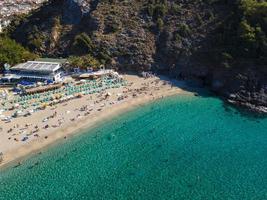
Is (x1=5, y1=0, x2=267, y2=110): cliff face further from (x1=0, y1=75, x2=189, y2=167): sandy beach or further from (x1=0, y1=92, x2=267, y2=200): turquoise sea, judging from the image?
(x1=0, y1=92, x2=267, y2=200): turquoise sea

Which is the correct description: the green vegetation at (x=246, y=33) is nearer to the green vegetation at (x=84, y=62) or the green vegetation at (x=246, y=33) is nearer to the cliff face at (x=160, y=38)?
the cliff face at (x=160, y=38)

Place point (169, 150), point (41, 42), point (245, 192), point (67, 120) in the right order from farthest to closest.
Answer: point (41, 42) → point (67, 120) → point (169, 150) → point (245, 192)

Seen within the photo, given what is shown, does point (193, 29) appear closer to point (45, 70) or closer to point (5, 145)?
point (45, 70)

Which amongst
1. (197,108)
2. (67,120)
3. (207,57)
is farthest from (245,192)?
(207,57)

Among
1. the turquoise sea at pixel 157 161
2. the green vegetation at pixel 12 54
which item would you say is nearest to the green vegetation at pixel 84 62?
the green vegetation at pixel 12 54

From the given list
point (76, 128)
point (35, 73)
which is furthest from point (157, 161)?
point (35, 73)

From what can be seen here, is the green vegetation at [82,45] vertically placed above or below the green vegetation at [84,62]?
above

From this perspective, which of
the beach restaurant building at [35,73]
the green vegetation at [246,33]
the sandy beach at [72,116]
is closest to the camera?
the sandy beach at [72,116]
